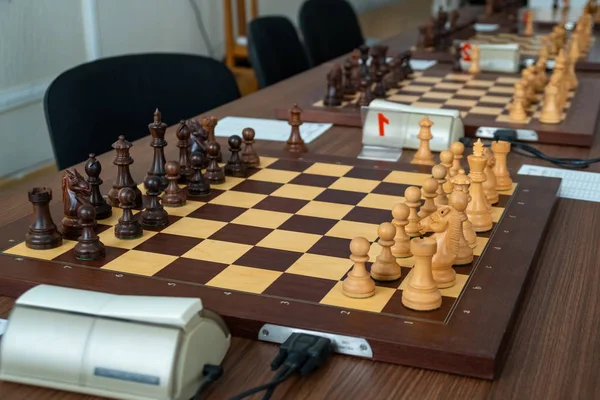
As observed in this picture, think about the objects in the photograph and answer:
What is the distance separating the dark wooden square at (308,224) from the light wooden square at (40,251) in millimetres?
351

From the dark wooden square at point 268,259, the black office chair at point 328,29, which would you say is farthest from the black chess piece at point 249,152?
the black office chair at point 328,29

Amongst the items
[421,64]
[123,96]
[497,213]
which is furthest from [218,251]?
[421,64]

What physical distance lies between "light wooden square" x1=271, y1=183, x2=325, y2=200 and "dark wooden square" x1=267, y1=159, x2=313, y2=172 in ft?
0.40

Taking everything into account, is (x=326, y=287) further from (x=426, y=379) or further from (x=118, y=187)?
(x=118, y=187)

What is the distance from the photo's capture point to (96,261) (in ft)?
4.12

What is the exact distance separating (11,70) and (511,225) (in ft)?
8.74

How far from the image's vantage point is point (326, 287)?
1.17 meters

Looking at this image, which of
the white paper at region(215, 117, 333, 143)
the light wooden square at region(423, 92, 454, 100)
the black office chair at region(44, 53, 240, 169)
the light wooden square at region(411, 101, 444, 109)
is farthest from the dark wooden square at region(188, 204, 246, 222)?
the light wooden square at region(423, 92, 454, 100)

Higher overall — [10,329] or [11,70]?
[10,329]

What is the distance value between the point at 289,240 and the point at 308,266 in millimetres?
113

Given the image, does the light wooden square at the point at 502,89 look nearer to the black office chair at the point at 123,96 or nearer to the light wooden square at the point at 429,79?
the light wooden square at the point at 429,79

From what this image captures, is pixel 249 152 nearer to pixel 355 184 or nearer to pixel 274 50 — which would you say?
pixel 355 184

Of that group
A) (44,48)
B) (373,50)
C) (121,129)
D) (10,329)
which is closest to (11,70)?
(44,48)

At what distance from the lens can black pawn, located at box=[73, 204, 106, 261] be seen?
1249mm
